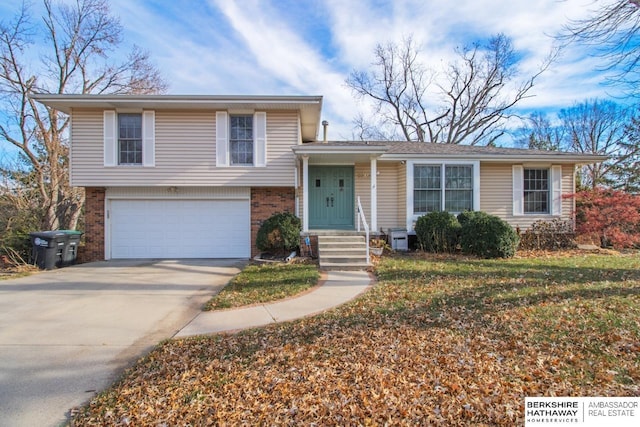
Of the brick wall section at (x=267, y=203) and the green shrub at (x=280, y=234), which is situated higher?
the brick wall section at (x=267, y=203)

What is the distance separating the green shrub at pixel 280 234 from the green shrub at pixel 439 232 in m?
4.01

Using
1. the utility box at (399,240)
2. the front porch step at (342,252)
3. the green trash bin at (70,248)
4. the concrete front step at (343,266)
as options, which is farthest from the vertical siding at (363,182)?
the green trash bin at (70,248)

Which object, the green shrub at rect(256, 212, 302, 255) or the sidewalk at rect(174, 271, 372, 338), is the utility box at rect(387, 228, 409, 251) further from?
the sidewalk at rect(174, 271, 372, 338)

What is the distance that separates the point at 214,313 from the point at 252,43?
10728 millimetres

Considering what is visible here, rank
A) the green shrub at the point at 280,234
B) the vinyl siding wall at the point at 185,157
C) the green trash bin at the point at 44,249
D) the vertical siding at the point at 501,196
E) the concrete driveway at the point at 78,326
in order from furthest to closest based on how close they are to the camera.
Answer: the vertical siding at the point at 501,196, the vinyl siding wall at the point at 185,157, the green shrub at the point at 280,234, the green trash bin at the point at 44,249, the concrete driveway at the point at 78,326

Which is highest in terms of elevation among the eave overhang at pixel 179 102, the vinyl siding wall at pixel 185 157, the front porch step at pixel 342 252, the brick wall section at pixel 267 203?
the eave overhang at pixel 179 102

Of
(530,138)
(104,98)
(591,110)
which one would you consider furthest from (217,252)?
(591,110)

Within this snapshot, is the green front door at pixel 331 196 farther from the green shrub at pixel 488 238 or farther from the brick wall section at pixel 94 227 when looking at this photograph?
the brick wall section at pixel 94 227

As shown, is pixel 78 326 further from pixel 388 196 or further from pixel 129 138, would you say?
pixel 388 196

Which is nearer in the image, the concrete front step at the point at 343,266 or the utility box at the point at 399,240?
the concrete front step at the point at 343,266

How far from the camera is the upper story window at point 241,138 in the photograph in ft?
35.1

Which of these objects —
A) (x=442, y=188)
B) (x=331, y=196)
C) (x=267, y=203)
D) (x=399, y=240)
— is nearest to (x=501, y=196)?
(x=442, y=188)

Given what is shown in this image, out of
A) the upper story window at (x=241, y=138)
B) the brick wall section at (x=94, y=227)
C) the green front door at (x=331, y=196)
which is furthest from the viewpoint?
the green front door at (x=331, y=196)

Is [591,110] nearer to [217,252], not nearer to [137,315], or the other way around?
[217,252]
